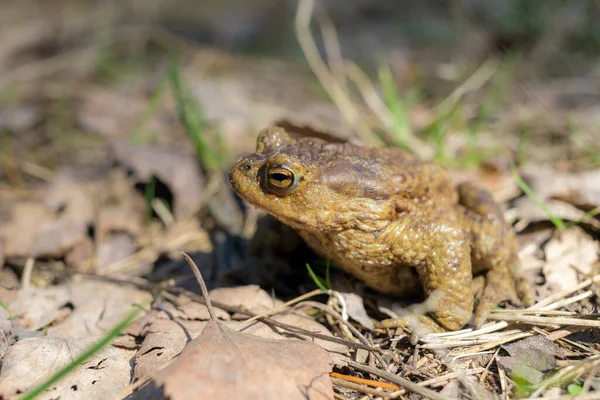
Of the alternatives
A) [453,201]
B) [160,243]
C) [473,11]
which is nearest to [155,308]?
[160,243]

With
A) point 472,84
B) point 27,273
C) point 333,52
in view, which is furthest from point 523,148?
point 27,273

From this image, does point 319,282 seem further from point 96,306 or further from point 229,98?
point 229,98

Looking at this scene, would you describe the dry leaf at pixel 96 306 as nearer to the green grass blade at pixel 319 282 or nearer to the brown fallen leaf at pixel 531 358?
the green grass blade at pixel 319 282

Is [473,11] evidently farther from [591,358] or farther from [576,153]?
[591,358]

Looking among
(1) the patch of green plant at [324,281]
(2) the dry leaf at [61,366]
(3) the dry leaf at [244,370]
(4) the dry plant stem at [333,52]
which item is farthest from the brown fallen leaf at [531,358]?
(4) the dry plant stem at [333,52]

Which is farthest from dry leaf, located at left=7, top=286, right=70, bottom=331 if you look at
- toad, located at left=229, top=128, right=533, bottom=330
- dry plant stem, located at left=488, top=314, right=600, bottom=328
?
dry plant stem, located at left=488, top=314, right=600, bottom=328
